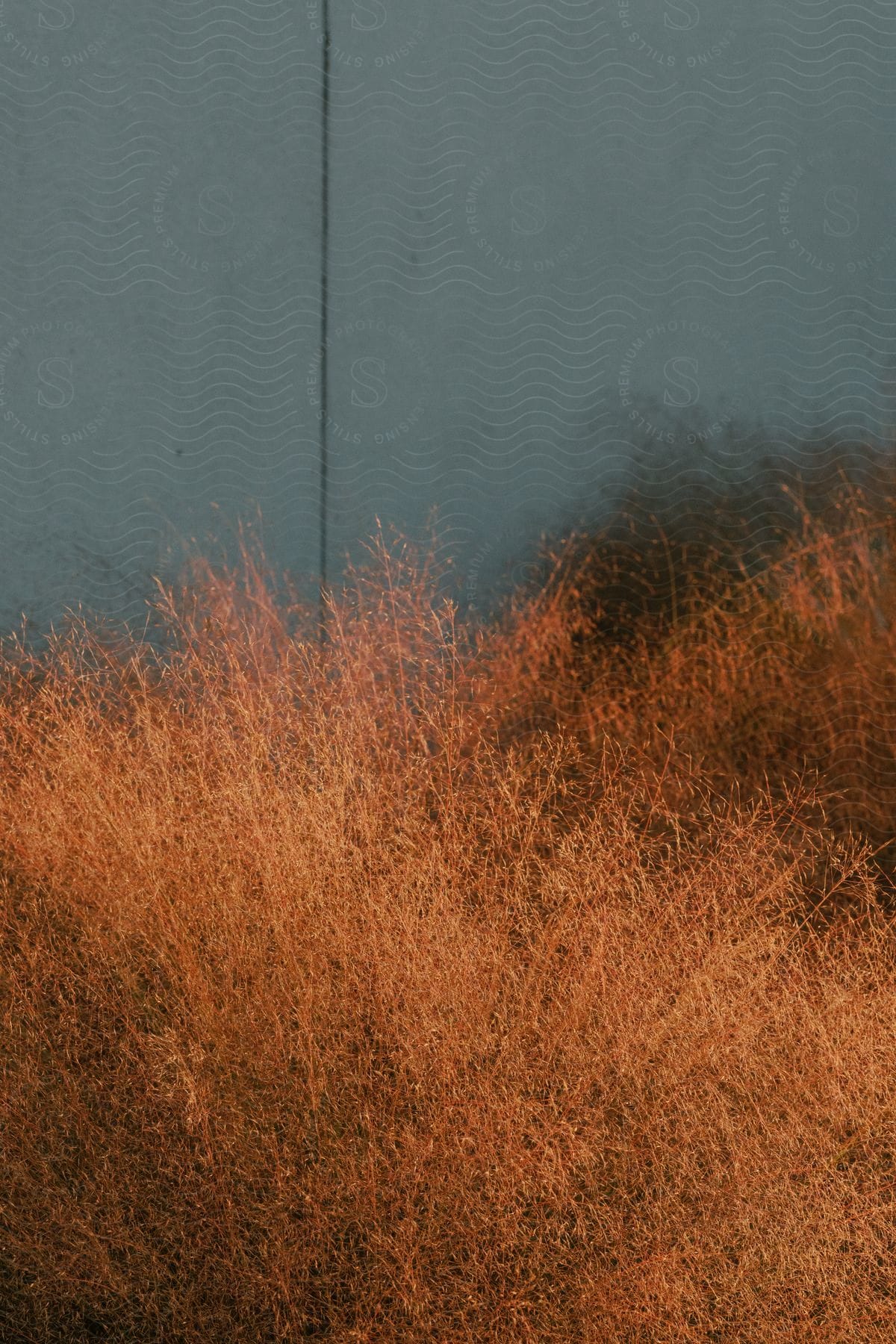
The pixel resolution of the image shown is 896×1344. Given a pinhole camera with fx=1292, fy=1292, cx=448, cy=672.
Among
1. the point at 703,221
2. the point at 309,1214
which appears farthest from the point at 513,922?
the point at 703,221

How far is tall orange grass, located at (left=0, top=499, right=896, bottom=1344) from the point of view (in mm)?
1849

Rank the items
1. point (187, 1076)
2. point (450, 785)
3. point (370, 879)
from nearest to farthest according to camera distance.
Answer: point (187, 1076), point (370, 879), point (450, 785)

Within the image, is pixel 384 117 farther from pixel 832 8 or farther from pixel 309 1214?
pixel 309 1214

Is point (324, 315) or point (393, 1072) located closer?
point (393, 1072)

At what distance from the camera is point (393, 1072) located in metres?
2.15

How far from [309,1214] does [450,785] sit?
3.62 feet

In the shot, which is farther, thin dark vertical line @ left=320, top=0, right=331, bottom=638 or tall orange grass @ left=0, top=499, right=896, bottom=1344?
thin dark vertical line @ left=320, top=0, right=331, bottom=638

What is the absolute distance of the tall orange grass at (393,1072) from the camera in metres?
1.85

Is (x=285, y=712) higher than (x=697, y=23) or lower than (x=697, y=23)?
lower

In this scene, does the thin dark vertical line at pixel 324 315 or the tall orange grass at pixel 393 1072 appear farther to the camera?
the thin dark vertical line at pixel 324 315

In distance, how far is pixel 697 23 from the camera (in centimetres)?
484

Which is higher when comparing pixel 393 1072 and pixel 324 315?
pixel 324 315

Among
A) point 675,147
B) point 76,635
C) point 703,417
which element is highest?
point 675,147

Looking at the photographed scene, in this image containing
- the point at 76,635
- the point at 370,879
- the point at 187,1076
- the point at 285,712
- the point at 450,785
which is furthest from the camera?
the point at 76,635
